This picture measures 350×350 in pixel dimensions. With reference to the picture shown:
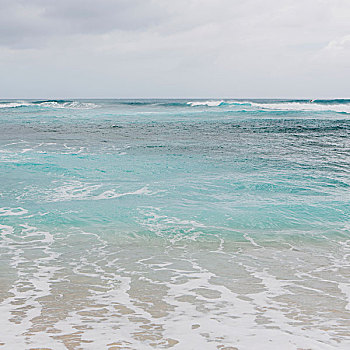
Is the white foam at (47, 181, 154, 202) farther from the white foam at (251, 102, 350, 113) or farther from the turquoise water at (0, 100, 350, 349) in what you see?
the white foam at (251, 102, 350, 113)

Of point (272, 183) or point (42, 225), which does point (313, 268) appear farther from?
point (272, 183)

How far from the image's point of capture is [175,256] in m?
5.95

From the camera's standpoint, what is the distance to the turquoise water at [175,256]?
3.77 metres

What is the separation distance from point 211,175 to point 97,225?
533 cm

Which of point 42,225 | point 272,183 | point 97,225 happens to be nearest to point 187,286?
point 97,225

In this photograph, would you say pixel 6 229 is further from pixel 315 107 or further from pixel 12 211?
pixel 315 107

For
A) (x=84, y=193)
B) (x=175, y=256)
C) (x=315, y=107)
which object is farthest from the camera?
(x=315, y=107)

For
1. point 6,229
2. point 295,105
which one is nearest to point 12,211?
point 6,229

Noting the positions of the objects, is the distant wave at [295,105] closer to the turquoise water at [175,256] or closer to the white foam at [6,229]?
the turquoise water at [175,256]

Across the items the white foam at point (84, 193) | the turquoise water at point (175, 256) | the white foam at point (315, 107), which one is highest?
the white foam at point (315, 107)

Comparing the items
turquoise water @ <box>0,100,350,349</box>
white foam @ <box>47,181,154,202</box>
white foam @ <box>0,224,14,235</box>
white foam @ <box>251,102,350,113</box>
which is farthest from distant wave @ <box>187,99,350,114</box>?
white foam @ <box>0,224,14,235</box>

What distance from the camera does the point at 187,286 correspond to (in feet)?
16.0

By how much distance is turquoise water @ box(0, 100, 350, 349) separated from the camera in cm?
377

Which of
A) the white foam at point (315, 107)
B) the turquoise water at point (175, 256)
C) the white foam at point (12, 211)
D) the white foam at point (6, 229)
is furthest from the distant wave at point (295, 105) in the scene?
the white foam at point (6, 229)
